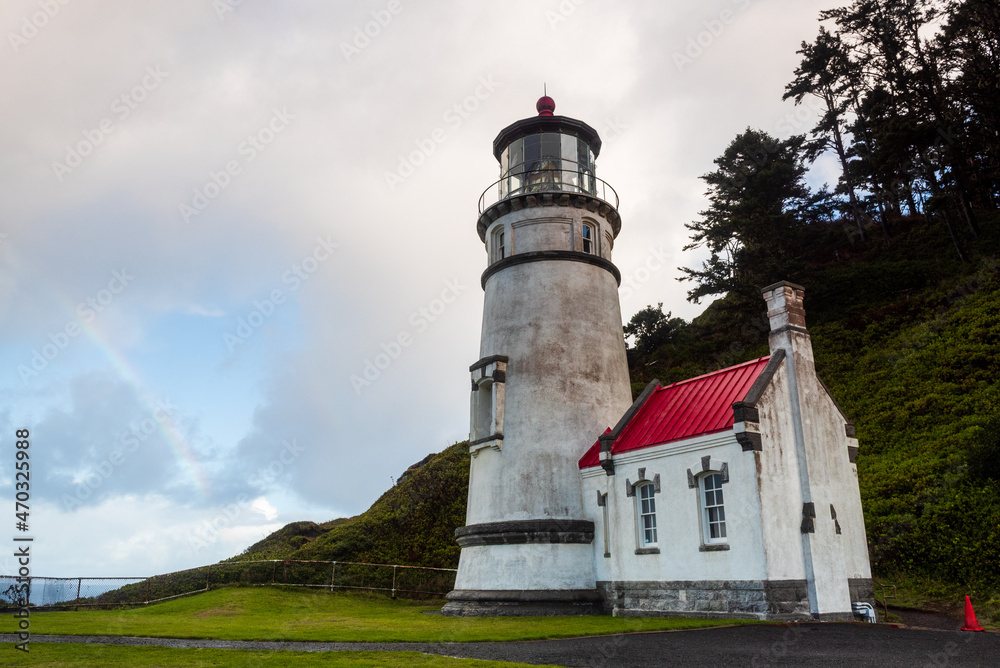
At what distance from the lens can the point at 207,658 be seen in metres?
9.22

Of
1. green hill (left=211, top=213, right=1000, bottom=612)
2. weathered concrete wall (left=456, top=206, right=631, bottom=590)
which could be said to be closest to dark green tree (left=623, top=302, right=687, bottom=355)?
green hill (left=211, top=213, right=1000, bottom=612)

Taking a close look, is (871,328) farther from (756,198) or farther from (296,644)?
(296,644)

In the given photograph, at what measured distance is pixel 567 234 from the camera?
21.8 meters

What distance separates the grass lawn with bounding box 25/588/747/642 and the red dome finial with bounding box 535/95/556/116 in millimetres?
15901

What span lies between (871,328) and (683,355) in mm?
9983

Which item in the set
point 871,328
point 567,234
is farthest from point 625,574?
point 871,328

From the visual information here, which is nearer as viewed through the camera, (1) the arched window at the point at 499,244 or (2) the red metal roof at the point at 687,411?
(2) the red metal roof at the point at 687,411

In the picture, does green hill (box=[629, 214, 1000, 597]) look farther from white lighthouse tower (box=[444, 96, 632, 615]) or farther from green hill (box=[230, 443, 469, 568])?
green hill (box=[230, 443, 469, 568])

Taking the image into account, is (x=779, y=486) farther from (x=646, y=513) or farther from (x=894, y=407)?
(x=894, y=407)

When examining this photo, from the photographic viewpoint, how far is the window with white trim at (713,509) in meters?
15.7

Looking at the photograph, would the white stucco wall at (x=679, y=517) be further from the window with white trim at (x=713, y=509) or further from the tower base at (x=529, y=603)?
the tower base at (x=529, y=603)

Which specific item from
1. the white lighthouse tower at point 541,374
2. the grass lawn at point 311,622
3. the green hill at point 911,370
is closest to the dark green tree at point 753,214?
the green hill at point 911,370

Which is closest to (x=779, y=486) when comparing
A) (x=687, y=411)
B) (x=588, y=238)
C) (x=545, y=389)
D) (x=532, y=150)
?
(x=687, y=411)

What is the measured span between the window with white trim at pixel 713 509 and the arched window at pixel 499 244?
33.0 feet
